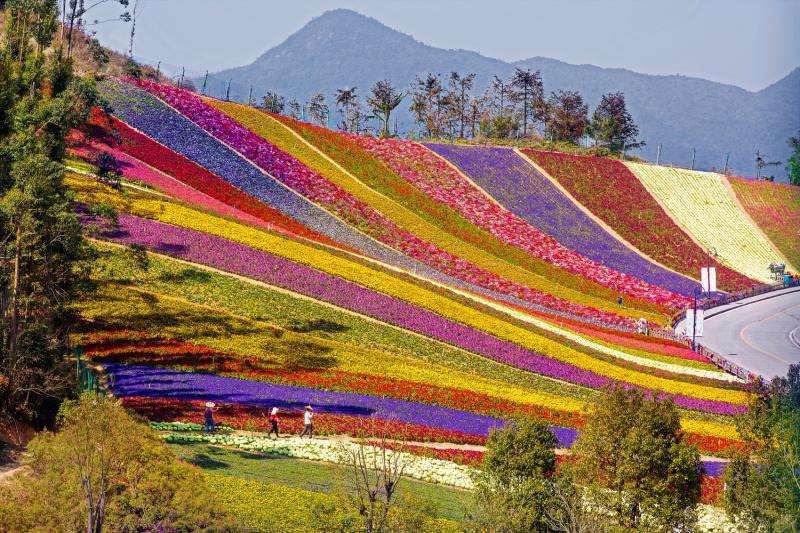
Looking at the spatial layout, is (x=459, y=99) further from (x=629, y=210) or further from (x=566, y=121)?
(x=629, y=210)

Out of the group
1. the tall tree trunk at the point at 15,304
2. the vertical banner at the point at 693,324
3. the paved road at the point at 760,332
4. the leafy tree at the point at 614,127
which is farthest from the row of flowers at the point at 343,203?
the leafy tree at the point at 614,127

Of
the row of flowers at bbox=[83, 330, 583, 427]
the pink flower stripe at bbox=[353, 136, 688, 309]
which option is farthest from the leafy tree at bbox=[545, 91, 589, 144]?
the row of flowers at bbox=[83, 330, 583, 427]

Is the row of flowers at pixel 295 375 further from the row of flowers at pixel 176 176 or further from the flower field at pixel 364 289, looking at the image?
the row of flowers at pixel 176 176

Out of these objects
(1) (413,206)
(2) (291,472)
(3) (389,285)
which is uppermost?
(1) (413,206)

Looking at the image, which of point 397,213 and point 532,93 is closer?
point 397,213

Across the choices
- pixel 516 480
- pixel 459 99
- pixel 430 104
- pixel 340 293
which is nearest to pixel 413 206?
pixel 340 293

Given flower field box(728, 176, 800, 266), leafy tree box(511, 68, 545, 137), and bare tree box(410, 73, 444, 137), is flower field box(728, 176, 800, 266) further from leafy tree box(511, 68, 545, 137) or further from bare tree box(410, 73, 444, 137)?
bare tree box(410, 73, 444, 137)

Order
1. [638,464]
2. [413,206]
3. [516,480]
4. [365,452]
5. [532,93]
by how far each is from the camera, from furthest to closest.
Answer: [532,93]
[413,206]
[365,452]
[638,464]
[516,480]

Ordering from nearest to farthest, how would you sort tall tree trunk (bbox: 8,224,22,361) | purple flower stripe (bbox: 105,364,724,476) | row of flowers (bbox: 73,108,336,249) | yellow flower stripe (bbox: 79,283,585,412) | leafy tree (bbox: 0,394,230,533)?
leafy tree (bbox: 0,394,230,533)
tall tree trunk (bbox: 8,224,22,361)
purple flower stripe (bbox: 105,364,724,476)
yellow flower stripe (bbox: 79,283,585,412)
row of flowers (bbox: 73,108,336,249)
